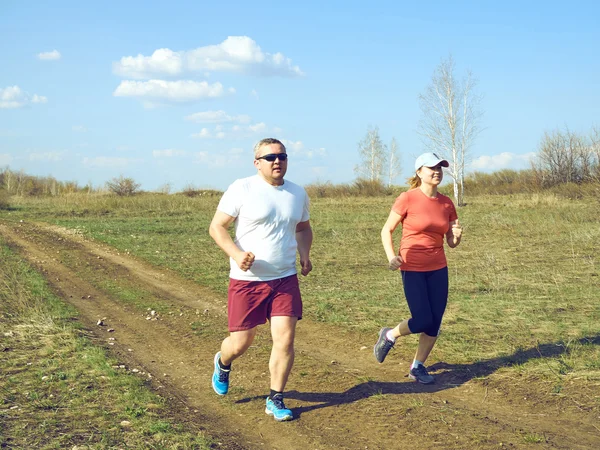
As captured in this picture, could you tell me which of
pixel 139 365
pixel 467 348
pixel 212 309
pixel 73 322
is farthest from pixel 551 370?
pixel 73 322

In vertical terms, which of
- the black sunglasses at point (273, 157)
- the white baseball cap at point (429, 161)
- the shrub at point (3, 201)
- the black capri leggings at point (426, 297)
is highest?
the shrub at point (3, 201)

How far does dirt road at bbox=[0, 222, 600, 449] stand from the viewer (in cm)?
459

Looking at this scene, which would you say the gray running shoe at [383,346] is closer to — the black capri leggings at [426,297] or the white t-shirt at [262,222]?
the black capri leggings at [426,297]

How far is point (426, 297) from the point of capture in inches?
224

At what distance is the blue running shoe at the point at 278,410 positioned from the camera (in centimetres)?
494

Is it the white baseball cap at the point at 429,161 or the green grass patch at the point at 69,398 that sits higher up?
the white baseball cap at the point at 429,161

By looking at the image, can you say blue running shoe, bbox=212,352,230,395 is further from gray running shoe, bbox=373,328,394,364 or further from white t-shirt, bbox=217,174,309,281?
gray running shoe, bbox=373,328,394,364

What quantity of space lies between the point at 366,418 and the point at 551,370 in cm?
206

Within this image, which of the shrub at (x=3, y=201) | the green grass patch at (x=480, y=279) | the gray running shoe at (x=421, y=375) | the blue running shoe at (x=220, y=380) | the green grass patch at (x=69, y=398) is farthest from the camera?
the shrub at (x=3, y=201)

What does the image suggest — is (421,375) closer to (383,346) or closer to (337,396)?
(383,346)

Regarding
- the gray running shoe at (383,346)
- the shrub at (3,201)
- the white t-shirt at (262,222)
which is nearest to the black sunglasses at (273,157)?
the white t-shirt at (262,222)

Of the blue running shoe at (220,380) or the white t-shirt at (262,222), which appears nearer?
the white t-shirt at (262,222)

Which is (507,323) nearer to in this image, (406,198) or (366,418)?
(406,198)

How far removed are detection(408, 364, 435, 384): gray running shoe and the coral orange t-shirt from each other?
980 millimetres
